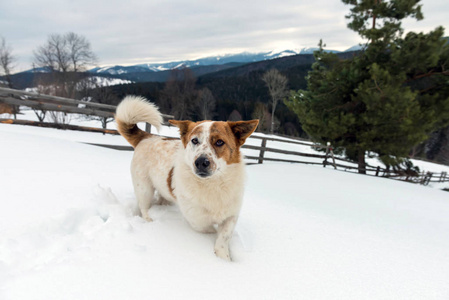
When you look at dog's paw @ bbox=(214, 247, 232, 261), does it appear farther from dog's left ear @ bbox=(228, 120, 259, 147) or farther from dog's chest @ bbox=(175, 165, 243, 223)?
dog's left ear @ bbox=(228, 120, 259, 147)

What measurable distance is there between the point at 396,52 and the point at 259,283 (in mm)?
10917

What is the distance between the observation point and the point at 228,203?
2.32 meters

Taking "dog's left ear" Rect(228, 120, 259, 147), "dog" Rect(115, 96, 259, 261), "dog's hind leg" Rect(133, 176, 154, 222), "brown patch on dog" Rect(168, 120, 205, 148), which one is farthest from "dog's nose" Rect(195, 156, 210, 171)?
"dog's hind leg" Rect(133, 176, 154, 222)

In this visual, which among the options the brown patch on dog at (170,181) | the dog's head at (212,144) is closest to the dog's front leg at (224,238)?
the dog's head at (212,144)

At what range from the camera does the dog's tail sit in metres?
3.26

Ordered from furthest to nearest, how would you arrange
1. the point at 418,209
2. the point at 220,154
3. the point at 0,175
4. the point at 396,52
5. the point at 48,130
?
1. the point at 396,52
2. the point at 48,130
3. the point at 418,209
4. the point at 0,175
5. the point at 220,154

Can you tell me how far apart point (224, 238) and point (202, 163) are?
33.6 inches

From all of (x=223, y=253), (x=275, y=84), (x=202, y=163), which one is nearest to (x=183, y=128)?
(x=202, y=163)

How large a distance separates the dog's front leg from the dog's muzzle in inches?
26.1

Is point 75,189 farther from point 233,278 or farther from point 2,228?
point 233,278

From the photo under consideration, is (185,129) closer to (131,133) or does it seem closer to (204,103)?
(131,133)

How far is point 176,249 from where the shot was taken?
6.95 feet

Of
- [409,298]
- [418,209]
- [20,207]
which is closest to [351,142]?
[418,209]

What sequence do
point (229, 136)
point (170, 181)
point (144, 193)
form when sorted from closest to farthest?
point (229, 136) < point (170, 181) < point (144, 193)
